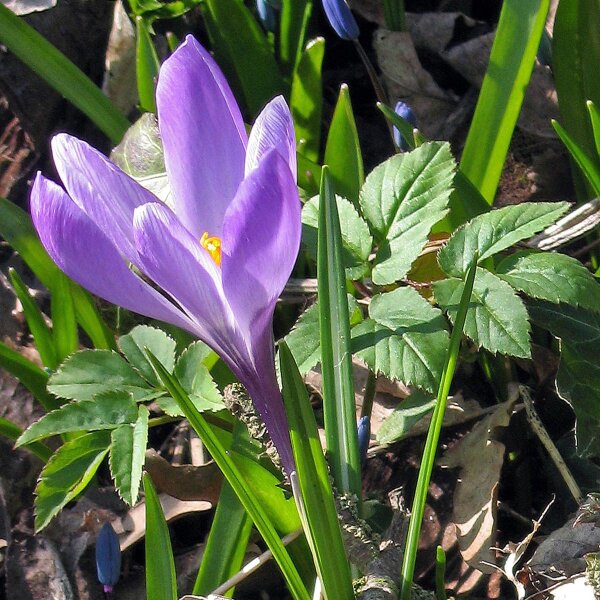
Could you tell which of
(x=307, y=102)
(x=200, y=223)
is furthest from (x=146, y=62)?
(x=200, y=223)

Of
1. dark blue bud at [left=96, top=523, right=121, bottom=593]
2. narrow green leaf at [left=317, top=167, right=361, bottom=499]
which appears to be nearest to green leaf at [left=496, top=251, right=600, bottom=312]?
narrow green leaf at [left=317, top=167, right=361, bottom=499]

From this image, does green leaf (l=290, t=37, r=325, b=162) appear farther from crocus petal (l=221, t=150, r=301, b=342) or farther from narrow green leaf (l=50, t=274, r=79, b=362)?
crocus petal (l=221, t=150, r=301, b=342)

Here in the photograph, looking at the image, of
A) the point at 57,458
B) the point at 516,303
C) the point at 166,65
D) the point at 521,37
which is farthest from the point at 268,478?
the point at 521,37

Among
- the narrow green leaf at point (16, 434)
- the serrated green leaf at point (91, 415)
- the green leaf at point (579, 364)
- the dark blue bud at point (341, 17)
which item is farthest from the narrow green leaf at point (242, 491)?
the dark blue bud at point (341, 17)

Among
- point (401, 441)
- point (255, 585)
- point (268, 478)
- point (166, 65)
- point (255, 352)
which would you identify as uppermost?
point (166, 65)

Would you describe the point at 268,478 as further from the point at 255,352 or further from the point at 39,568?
the point at 39,568
